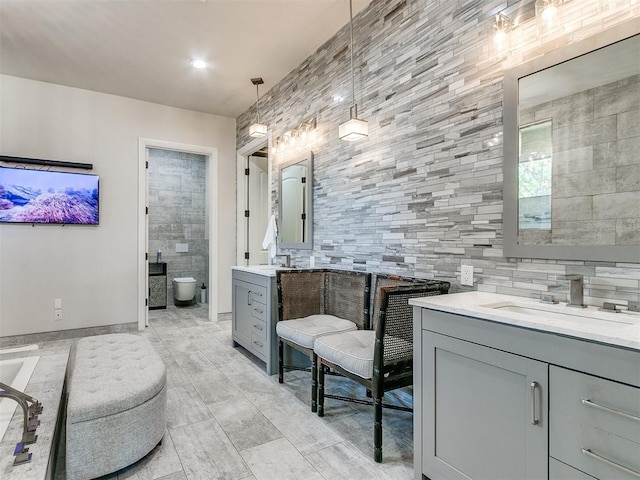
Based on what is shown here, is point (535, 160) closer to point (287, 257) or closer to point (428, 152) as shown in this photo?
point (428, 152)

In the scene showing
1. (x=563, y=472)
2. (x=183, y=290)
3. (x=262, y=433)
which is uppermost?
(x=563, y=472)

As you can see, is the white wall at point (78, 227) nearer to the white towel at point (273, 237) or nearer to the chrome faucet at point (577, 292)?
the white towel at point (273, 237)

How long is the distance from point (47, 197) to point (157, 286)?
2.31 m

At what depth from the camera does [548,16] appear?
1.62 meters

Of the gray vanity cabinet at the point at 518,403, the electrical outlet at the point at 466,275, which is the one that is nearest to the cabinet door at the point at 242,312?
the electrical outlet at the point at 466,275

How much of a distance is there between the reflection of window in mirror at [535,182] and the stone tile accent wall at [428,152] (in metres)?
0.12

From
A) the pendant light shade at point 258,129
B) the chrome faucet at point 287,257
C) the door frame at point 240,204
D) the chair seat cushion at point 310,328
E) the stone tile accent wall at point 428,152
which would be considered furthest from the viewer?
the door frame at point 240,204

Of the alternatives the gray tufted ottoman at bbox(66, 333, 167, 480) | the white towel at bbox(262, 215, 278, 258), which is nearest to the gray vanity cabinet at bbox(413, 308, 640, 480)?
the gray tufted ottoman at bbox(66, 333, 167, 480)

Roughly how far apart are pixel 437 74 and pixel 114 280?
4350mm

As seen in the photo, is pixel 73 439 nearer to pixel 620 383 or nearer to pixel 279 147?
pixel 620 383

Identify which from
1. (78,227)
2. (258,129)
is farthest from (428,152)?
(78,227)

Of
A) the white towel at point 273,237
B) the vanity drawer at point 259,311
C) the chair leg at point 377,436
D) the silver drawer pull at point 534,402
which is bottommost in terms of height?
the chair leg at point 377,436

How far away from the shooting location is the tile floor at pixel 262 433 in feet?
5.75

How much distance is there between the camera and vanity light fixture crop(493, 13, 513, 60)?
70.1 inches
